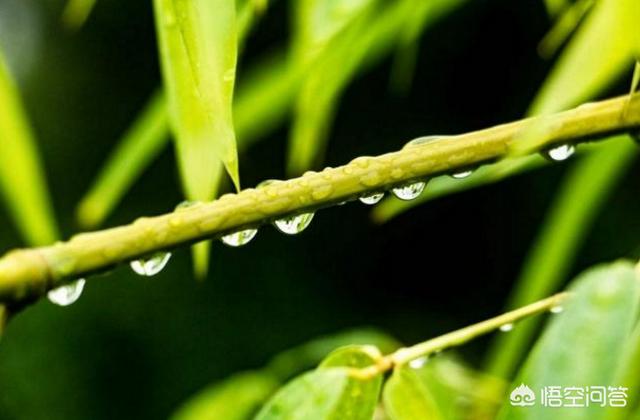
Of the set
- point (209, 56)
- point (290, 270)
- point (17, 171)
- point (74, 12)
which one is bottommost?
point (209, 56)

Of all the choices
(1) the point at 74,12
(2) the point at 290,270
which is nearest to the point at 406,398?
(1) the point at 74,12

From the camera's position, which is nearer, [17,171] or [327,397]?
[327,397]

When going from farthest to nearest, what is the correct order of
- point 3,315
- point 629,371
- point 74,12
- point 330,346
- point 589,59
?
point 74,12, point 330,346, point 589,59, point 629,371, point 3,315

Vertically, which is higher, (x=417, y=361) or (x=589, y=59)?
(x=589, y=59)

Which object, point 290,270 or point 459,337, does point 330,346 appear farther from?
point 290,270

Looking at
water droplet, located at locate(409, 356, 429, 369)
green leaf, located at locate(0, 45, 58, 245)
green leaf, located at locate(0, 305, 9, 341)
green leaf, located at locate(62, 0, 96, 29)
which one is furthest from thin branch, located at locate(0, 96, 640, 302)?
green leaf, located at locate(62, 0, 96, 29)

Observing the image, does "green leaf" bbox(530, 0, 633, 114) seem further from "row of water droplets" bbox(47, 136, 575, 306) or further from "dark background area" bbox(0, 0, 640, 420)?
"dark background area" bbox(0, 0, 640, 420)

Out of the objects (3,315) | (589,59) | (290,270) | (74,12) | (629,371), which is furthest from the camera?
(290,270)
